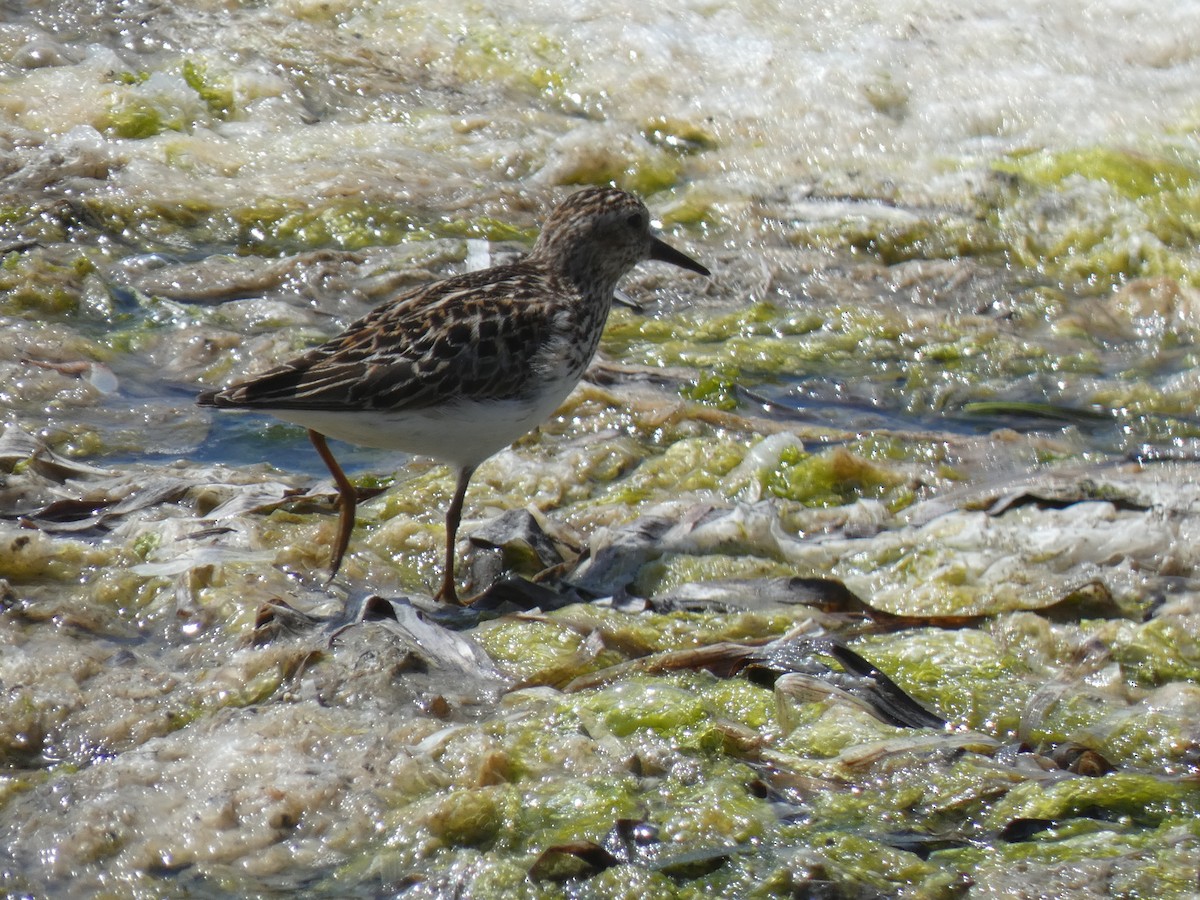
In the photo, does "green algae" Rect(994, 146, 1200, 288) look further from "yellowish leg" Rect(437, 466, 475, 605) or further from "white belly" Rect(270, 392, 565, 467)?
"yellowish leg" Rect(437, 466, 475, 605)

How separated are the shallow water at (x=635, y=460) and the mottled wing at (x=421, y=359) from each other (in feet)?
1.78

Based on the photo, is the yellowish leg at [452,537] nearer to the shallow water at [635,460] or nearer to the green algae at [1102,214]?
the shallow water at [635,460]

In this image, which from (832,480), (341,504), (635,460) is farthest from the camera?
(635,460)

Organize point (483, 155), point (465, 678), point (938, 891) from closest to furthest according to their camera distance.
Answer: point (938, 891) < point (465, 678) < point (483, 155)

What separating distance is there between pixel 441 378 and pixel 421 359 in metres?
0.09

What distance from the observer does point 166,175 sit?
738cm

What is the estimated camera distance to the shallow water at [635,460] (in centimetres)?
329

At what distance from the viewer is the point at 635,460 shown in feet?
18.3

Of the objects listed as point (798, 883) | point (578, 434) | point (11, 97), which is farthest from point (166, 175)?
point (798, 883)

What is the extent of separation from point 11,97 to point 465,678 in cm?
A: 521

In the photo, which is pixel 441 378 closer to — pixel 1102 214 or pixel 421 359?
pixel 421 359

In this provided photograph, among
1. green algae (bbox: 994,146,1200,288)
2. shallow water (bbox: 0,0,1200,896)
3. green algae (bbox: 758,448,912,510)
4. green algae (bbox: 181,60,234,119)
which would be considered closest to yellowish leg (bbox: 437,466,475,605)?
shallow water (bbox: 0,0,1200,896)

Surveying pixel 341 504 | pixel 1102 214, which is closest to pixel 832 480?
pixel 341 504

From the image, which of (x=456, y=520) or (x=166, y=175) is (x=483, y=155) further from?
(x=456, y=520)
